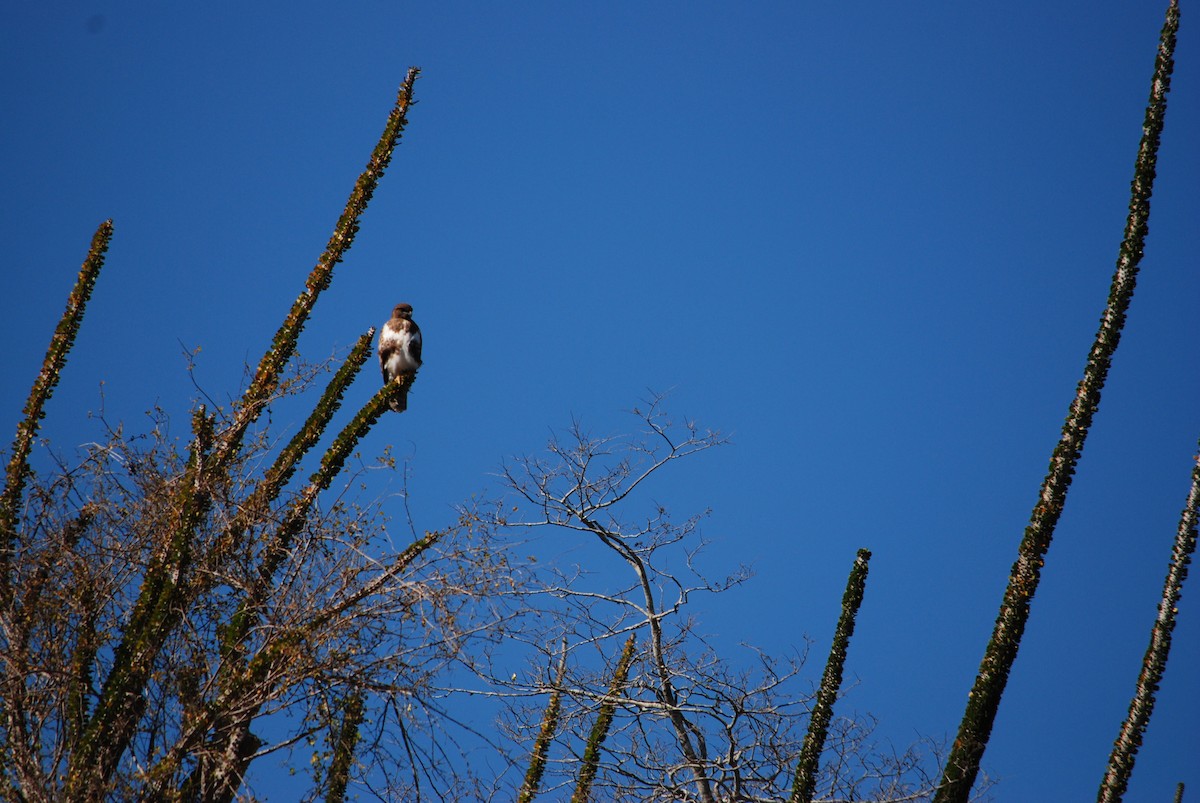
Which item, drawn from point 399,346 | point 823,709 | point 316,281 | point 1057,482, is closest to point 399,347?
point 399,346

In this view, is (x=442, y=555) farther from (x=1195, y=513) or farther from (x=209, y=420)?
(x=1195, y=513)

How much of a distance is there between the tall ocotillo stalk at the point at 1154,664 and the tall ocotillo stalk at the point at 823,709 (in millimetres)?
3493

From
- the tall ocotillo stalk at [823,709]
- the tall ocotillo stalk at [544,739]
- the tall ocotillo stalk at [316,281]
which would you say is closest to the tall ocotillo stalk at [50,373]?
the tall ocotillo stalk at [316,281]

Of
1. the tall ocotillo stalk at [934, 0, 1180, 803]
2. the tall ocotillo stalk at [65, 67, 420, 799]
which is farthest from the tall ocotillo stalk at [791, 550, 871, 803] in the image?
the tall ocotillo stalk at [65, 67, 420, 799]

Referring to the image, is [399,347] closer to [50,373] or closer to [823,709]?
[50,373]

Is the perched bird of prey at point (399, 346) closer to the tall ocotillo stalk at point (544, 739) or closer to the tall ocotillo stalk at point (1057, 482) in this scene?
the tall ocotillo stalk at point (544, 739)

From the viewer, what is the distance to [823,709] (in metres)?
14.5

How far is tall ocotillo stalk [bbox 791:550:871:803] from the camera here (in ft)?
46.5

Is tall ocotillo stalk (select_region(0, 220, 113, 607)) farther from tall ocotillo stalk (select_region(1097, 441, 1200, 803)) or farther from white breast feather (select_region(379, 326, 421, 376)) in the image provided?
tall ocotillo stalk (select_region(1097, 441, 1200, 803))

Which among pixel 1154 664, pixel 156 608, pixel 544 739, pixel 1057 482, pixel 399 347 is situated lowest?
pixel 156 608

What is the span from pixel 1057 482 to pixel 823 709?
413cm

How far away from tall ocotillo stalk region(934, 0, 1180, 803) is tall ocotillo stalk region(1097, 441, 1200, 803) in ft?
5.81

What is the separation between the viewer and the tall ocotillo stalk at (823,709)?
14180mm

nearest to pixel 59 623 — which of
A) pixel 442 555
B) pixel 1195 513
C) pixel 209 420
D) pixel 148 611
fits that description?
pixel 148 611
